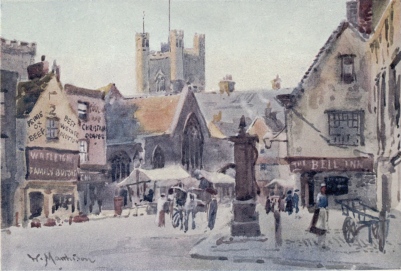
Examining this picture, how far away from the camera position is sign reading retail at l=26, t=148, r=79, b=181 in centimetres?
959

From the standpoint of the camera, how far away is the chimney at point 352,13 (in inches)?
360

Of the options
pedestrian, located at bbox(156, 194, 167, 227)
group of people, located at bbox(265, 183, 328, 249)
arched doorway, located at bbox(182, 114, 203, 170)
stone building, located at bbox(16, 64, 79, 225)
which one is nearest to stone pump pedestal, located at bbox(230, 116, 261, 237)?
group of people, located at bbox(265, 183, 328, 249)

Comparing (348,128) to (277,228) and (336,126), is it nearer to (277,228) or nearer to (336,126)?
(336,126)

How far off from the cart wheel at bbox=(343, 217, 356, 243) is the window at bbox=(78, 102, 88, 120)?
3501 millimetres

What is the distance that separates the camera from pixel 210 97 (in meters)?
9.52

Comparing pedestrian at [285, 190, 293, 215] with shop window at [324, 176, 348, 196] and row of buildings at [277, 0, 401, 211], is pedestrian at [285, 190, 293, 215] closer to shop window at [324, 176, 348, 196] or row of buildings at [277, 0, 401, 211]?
row of buildings at [277, 0, 401, 211]

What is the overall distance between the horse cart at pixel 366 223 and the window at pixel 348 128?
756mm

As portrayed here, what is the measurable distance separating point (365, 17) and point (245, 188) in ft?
8.34

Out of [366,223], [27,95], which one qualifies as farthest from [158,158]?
[366,223]

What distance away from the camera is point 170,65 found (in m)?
9.66

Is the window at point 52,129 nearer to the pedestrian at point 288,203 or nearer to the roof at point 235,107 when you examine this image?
the roof at point 235,107

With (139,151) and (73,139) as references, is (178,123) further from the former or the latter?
(73,139)

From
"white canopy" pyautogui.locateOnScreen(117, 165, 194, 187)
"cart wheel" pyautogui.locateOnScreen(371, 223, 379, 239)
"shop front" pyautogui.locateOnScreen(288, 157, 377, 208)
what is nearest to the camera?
"cart wheel" pyautogui.locateOnScreen(371, 223, 379, 239)

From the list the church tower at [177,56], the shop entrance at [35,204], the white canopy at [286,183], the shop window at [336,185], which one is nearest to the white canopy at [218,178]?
the white canopy at [286,183]
